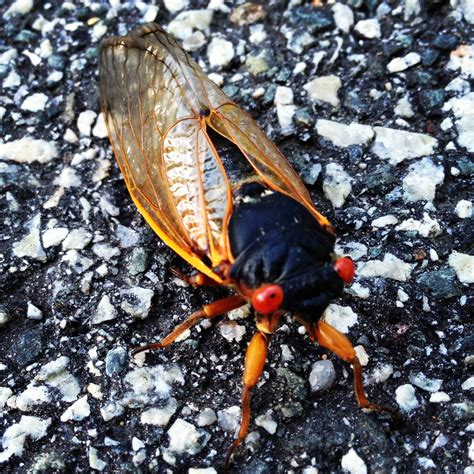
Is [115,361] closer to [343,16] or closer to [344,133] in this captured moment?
[344,133]

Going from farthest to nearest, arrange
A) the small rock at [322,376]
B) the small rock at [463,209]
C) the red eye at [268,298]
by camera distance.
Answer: the small rock at [463,209], the small rock at [322,376], the red eye at [268,298]

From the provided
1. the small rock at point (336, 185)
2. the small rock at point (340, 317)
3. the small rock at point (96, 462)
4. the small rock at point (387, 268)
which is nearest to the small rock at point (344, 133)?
the small rock at point (336, 185)

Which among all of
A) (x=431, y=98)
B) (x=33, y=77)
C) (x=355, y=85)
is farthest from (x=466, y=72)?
(x=33, y=77)

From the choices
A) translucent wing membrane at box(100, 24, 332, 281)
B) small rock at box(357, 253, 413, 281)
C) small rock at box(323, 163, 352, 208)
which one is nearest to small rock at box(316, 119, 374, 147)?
small rock at box(323, 163, 352, 208)

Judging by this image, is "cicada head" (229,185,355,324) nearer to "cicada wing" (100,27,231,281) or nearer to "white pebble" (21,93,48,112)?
"cicada wing" (100,27,231,281)

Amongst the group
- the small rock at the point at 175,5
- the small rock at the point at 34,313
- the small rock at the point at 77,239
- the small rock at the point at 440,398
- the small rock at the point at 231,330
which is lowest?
the small rock at the point at 440,398

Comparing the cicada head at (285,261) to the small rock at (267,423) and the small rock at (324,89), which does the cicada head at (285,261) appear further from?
the small rock at (324,89)

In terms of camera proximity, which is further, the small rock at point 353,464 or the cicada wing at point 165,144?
the cicada wing at point 165,144

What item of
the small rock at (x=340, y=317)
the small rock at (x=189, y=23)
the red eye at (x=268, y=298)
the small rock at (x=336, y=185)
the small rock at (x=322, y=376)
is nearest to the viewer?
the red eye at (x=268, y=298)
